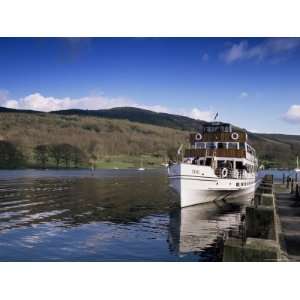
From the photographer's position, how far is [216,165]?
33688mm

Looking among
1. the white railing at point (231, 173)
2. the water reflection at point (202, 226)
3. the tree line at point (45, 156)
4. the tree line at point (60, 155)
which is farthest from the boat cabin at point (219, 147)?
the tree line at point (60, 155)

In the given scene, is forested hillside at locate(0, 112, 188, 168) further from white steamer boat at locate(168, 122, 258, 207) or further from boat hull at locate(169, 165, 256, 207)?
boat hull at locate(169, 165, 256, 207)

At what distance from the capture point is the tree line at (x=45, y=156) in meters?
120

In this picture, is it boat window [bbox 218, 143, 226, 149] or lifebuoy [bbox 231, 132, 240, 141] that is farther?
boat window [bbox 218, 143, 226, 149]

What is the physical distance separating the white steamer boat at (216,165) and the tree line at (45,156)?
85.7 metres

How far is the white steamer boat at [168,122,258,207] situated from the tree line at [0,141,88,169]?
85.7m

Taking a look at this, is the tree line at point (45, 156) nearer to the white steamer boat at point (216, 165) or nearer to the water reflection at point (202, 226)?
the white steamer boat at point (216, 165)

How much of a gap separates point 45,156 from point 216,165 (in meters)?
118

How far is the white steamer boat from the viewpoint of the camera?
97.8ft

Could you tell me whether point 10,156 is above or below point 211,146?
below

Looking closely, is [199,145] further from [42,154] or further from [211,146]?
[42,154]

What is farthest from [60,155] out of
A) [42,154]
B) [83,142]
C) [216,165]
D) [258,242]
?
[258,242]

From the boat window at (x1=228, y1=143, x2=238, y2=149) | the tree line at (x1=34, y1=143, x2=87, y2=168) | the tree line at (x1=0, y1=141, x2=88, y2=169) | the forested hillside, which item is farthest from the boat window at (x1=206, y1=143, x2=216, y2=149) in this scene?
the tree line at (x1=34, y1=143, x2=87, y2=168)
